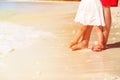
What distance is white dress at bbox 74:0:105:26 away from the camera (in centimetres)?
265

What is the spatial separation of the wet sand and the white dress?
0.74 ft

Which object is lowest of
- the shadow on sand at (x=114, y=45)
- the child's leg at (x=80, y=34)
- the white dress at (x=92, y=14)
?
the shadow on sand at (x=114, y=45)

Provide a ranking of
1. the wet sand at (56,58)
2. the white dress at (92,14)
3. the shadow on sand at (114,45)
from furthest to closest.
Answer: the shadow on sand at (114,45) < the white dress at (92,14) < the wet sand at (56,58)

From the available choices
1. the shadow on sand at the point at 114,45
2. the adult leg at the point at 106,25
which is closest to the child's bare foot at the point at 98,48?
the adult leg at the point at 106,25

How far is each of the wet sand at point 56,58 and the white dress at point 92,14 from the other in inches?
8.9

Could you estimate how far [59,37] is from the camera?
10.3ft

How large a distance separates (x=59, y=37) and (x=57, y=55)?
0.58m

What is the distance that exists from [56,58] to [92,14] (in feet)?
1.50

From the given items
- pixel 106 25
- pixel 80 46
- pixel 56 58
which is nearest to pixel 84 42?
pixel 80 46

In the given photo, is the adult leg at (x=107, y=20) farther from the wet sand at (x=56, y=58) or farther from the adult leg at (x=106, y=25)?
the wet sand at (x=56, y=58)

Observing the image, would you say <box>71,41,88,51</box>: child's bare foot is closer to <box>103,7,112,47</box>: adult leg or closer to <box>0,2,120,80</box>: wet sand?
<box>0,2,120,80</box>: wet sand

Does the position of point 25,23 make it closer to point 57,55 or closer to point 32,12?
point 32,12

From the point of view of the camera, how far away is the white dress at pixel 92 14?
265 centimetres

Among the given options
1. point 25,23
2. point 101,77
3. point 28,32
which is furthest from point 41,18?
point 101,77
